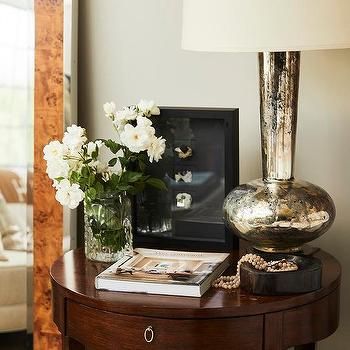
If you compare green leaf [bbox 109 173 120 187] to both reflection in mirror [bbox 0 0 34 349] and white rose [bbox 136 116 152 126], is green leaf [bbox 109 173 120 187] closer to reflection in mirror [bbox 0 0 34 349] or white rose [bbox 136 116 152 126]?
white rose [bbox 136 116 152 126]

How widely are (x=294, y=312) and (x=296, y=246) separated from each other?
20 centimetres

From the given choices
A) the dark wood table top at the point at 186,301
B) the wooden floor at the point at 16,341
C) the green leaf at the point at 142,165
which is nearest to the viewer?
the dark wood table top at the point at 186,301

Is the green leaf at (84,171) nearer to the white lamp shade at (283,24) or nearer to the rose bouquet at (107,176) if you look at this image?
the rose bouquet at (107,176)

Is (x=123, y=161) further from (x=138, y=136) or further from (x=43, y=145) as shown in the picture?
(x=43, y=145)

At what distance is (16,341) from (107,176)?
67 cm

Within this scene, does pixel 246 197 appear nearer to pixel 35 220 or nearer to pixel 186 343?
pixel 186 343

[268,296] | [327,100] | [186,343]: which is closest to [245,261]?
[268,296]

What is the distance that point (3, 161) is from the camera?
7.05ft

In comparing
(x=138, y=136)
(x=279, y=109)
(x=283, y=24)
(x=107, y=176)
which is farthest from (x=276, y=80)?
(x=107, y=176)

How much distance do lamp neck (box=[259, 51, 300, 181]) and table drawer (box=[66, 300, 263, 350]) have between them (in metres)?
0.35

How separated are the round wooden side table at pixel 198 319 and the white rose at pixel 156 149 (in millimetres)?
292

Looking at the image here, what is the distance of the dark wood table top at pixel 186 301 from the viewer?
1.48m

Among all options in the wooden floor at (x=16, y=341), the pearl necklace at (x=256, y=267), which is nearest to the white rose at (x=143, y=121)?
the pearl necklace at (x=256, y=267)

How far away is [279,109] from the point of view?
66.2 inches
